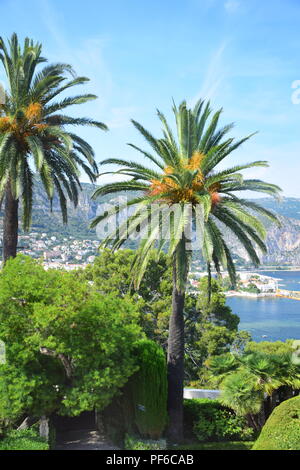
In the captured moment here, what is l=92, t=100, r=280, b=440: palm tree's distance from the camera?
41.0 feet

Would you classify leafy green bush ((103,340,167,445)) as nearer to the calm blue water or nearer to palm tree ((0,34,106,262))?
palm tree ((0,34,106,262))

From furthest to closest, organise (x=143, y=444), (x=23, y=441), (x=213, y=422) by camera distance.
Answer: (x=213, y=422)
(x=143, y=444)
(x=23, y=441)

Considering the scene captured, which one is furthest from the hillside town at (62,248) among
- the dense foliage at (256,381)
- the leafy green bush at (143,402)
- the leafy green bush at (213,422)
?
the dense foliage at (256,381)

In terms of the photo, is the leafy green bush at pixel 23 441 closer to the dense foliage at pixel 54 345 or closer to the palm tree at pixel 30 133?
the dense foliage at pixel 54 345

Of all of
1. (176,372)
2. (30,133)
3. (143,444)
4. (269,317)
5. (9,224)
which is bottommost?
(269,317)

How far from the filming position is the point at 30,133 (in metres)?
14.1

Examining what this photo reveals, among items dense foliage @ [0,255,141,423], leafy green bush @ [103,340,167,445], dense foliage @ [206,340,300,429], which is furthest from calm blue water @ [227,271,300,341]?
dense foliage @ [0,255,141,423]

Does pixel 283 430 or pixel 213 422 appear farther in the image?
pixel 213 422

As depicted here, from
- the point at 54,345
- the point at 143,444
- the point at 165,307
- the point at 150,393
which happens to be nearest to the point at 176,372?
the point at 150,393

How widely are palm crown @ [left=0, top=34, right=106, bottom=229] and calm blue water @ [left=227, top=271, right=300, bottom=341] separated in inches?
2867

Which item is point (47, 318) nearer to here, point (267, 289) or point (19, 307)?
point (19, 307)

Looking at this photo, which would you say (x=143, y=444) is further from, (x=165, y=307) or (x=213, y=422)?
(x=165, y=307)

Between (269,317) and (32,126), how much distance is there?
341 ft

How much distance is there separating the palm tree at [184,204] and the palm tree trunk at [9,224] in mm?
3134
